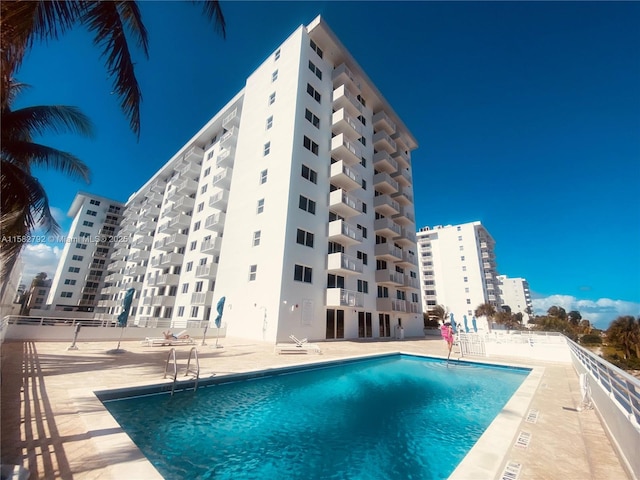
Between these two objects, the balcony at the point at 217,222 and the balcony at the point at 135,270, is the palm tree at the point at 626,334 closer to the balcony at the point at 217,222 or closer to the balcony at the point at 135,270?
the balcony at the point at 217,222

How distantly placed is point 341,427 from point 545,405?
5323mm

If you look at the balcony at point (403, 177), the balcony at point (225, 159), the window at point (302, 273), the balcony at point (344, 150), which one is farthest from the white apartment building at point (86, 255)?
the balcony at point (403, 177)

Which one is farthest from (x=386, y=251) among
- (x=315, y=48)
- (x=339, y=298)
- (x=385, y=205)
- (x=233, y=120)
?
(x=233, y=120)

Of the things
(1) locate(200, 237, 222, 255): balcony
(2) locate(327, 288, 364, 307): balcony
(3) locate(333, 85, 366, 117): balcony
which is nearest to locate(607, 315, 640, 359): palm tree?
(2) locate(327, 288, 364, 307): balcony

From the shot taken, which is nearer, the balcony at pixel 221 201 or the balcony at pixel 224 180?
the balcony at pixel 221 201

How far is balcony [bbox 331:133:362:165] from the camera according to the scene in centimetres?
2523

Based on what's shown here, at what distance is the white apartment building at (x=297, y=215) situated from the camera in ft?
67.3

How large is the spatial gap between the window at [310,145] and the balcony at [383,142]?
11.3 metres

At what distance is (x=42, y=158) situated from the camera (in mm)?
9570

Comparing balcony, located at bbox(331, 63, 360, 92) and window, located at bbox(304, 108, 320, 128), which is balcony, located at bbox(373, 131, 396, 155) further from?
window, located at bbox(304, 108, 320, 128)

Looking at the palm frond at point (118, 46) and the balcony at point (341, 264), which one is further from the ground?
the palm frond at point (118, 46)

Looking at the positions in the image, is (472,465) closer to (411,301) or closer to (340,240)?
(340,240)

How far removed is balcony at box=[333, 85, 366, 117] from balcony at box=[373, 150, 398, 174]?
525 cm

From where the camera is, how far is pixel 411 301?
33.1 m
